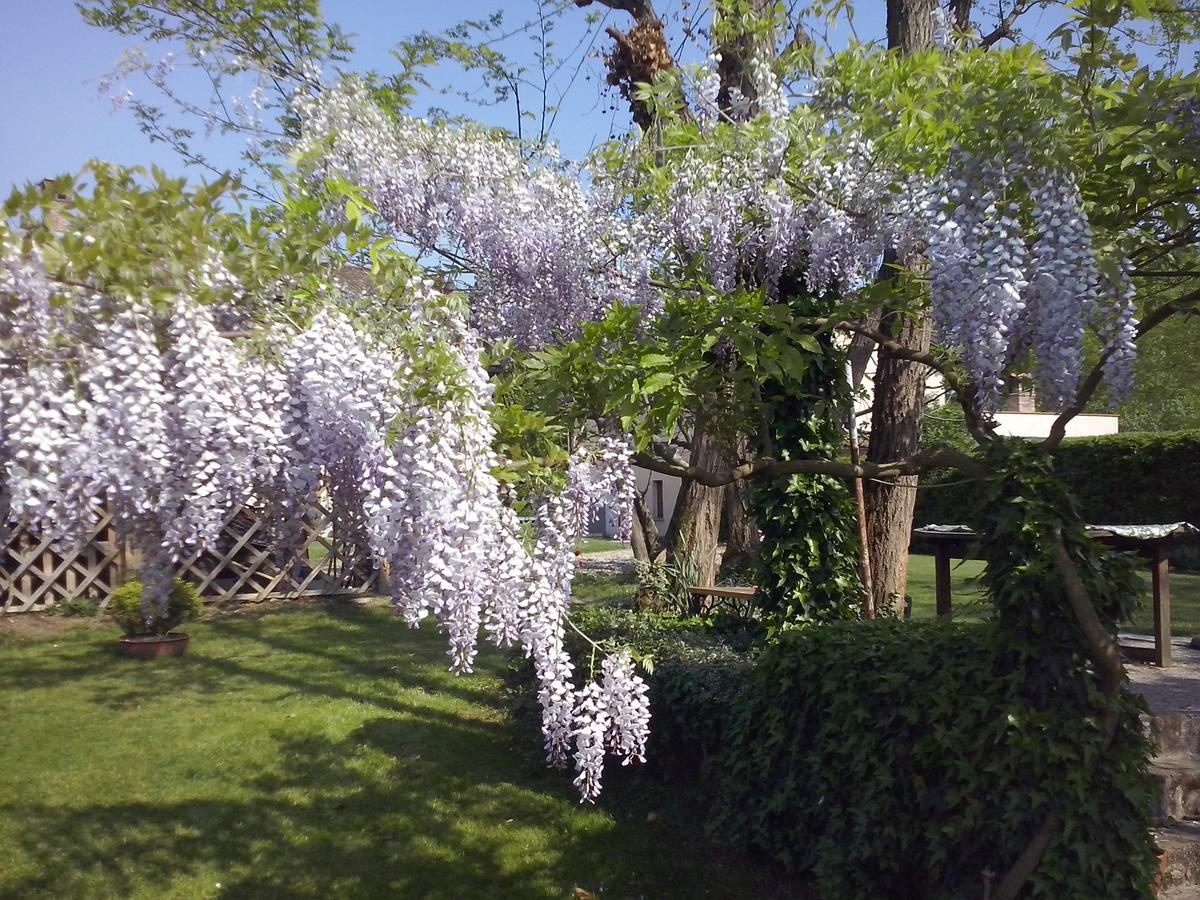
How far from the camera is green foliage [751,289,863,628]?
18.5 feet

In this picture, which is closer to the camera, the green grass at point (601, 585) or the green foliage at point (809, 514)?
the green foliage at point (809, 514)

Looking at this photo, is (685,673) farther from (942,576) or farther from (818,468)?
(942,576)

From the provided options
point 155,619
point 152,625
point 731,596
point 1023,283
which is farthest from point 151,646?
point 1023,283

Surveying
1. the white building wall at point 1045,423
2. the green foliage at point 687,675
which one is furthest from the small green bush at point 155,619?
the white building wall at point 1045,423

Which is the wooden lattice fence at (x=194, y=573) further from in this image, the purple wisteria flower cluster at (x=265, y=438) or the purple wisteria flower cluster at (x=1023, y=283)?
the purple wisteria flower cluster at (x=1023, y=283)

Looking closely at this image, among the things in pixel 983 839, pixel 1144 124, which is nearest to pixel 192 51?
pixel 1144 124

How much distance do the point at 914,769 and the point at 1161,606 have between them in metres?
5.13

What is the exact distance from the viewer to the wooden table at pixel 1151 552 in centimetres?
751

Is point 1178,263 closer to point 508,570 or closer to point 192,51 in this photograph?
point 508,570

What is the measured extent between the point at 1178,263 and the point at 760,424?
2.53m

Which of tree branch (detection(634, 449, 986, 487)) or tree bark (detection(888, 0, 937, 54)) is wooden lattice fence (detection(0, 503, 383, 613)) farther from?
tree bark (detection(888, 0, 937, 54))

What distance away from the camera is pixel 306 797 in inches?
236

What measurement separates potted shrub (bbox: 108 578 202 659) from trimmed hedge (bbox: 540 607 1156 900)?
6052 millimetres

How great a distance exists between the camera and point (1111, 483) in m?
15.4
